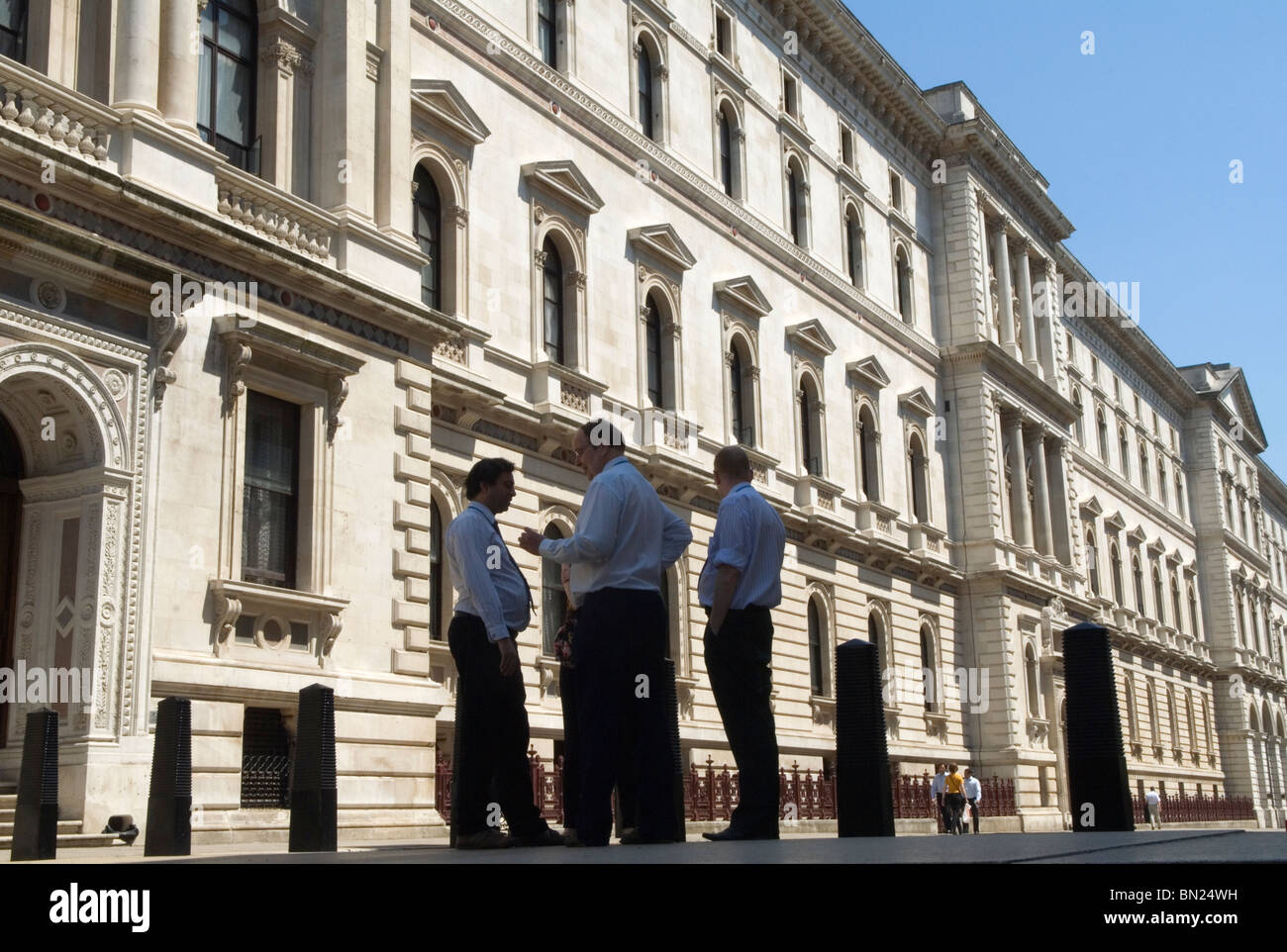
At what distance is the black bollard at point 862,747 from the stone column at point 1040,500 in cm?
3634

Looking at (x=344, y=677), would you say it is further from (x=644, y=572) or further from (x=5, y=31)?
(x=644, y=572)

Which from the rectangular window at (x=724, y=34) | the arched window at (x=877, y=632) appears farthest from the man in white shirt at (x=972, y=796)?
the rectangular window at (x=724, y=34)

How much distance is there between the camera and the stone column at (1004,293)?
44281mm

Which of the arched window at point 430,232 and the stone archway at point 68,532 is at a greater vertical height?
the arched window at point 430,232

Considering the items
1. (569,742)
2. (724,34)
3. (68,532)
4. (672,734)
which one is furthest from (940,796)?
(672,734)

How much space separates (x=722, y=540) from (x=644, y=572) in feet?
2.43

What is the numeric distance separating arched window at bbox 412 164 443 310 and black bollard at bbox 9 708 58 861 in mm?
10864

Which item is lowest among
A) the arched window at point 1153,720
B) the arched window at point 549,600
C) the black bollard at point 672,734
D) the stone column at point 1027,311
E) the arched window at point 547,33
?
the black bollard at point 672,734

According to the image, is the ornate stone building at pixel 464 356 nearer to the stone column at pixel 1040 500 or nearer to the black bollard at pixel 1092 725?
the stone column at pixel 1040 500

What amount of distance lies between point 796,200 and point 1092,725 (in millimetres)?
25977

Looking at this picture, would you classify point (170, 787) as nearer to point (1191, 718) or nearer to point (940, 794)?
point (940, 794)

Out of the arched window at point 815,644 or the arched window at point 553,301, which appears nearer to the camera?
the arched window at point 553,301

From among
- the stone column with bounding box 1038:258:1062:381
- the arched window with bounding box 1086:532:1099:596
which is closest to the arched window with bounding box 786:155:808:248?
the stone column with bounding box 1038:258:1062:381
